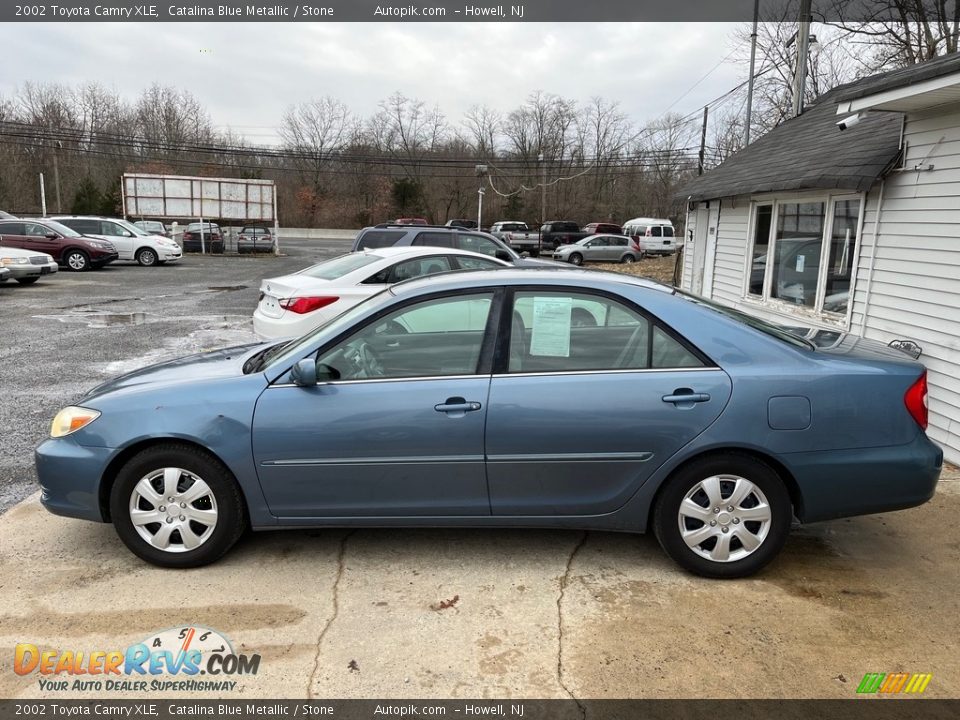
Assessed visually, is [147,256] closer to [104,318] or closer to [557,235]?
[104,318]

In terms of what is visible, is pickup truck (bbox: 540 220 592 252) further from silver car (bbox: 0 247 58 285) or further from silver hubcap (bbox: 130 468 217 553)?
silver hubcap (bbox: 130 468 217 553)

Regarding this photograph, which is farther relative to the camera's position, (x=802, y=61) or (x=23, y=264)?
(x=23, y=264)

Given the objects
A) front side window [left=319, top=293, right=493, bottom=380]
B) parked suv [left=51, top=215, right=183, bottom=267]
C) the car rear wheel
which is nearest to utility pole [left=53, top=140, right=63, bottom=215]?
parked suv [left=51, top=215, right=183, bottom=267]

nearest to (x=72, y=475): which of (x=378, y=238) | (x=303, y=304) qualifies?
(x=303, y=304)

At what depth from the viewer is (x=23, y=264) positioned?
16672mm

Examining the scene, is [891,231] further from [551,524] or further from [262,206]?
[262,206]

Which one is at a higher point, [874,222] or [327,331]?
[874,222]

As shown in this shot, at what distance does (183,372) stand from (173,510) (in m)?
0.76

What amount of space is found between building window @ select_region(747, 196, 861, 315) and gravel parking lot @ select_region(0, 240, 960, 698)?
344 cm

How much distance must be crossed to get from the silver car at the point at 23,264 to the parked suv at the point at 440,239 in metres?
10.4

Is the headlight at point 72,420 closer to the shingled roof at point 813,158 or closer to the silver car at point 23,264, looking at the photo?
the shingled roof at point 813,158

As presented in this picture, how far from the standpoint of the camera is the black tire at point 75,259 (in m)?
21.0

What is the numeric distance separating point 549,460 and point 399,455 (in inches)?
29.2

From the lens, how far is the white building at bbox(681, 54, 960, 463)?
5.28 m
